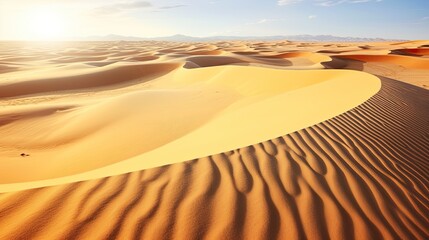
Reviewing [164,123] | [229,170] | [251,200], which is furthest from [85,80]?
[251,200]

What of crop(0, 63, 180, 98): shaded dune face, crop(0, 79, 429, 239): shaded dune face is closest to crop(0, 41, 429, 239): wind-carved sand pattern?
crop(0, 79, 429, 239): shaded dune face

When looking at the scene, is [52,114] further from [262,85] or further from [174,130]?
[262,85]

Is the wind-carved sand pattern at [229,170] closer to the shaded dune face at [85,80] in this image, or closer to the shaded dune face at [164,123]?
the shaded dune face at [164,123]

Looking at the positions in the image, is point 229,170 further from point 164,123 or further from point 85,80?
point 85,80

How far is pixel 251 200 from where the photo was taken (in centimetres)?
253

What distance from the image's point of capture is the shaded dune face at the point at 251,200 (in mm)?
2143

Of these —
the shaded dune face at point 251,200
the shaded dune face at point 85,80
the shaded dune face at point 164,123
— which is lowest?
the shaded dune face at point 85,80

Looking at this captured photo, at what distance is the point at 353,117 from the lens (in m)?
4.84

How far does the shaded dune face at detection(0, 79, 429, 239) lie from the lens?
2143 mm

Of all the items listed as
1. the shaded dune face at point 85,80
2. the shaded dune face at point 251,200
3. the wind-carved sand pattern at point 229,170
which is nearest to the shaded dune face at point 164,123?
the wind-carved sand pattern at point 229,170

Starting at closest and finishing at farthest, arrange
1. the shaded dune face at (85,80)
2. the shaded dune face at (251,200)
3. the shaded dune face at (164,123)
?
the shaded dune face at (251,200)
the shaded dune face at (164,123)
the shaded dune face at (85,80)

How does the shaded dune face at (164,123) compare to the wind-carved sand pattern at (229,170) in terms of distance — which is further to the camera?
the shaded dune face at (164,123)

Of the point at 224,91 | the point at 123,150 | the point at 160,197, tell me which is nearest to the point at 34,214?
the point at 160,197

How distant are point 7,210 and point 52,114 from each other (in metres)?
7.26
